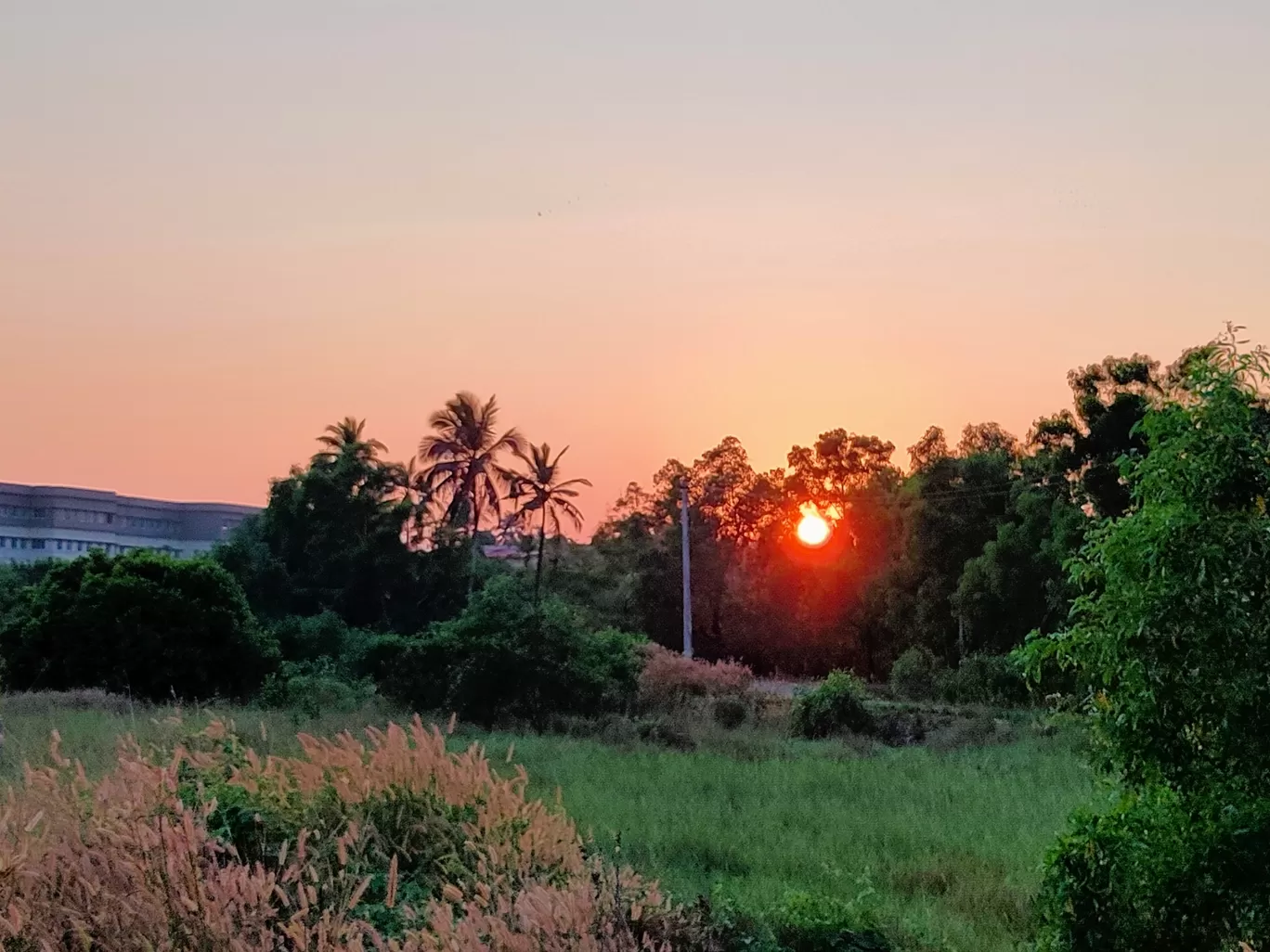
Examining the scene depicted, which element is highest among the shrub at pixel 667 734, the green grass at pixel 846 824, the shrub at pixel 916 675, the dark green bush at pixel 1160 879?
the dark green bush at pixel 1160 879

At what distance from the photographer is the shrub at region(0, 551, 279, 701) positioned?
86.8 feet

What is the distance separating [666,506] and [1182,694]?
48281 millimetres

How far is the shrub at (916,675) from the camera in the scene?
34781mm

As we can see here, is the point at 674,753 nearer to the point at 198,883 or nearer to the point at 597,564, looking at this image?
the point at 198,883

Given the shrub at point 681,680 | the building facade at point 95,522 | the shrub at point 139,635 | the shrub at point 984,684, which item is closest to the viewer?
the shrub at point 139,635

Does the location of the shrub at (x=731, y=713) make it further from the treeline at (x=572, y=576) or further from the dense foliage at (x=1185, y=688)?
the dense foliage at (x=1185, y=688)

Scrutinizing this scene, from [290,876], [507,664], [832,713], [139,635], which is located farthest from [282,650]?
[290,876]

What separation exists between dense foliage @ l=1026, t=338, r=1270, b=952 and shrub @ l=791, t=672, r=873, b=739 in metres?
17.7

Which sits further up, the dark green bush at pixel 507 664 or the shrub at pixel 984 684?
Answer: the dark green bush at pixel 507 664

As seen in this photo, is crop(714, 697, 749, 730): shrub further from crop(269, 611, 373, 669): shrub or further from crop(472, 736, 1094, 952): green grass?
crop(269, 611, 373, 669): shrub

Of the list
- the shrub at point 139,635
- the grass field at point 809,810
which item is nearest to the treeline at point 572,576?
the shrub at point 139,635

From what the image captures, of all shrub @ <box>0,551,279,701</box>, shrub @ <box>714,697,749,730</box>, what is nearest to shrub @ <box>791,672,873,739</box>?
shrub @ <box>714,697,749,730</box>

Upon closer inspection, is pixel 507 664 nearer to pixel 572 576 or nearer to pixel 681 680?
pixel 681 680

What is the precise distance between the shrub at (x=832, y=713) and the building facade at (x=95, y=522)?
64.7m
